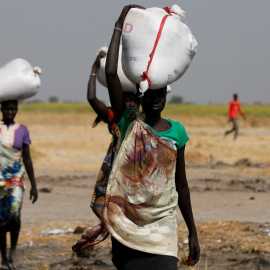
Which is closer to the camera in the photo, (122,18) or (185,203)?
(122,18)

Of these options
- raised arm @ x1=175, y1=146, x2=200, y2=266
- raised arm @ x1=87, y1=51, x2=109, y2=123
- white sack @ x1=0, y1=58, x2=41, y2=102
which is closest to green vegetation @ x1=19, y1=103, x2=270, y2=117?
white sack @ x1=0, y1=58, x2=41, y2=102

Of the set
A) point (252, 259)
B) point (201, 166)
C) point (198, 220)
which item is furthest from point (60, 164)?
point (252, 259)

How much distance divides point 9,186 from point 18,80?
104 cm

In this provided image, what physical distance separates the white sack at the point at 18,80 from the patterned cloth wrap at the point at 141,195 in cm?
307

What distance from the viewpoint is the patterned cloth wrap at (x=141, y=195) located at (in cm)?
326

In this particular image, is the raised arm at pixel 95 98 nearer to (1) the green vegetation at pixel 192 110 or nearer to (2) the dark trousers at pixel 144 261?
(2) the dark trousers at pixel 144 261

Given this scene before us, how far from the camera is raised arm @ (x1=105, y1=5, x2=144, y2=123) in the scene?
332 centimetres

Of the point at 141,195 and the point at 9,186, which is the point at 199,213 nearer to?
the point at 9,186

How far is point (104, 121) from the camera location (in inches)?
203

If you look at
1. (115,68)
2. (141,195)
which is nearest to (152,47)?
(115,68)

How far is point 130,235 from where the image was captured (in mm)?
3260

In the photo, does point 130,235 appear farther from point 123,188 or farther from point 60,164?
point 60,164

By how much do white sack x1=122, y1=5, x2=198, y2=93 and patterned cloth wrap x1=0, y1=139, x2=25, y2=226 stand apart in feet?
9.97

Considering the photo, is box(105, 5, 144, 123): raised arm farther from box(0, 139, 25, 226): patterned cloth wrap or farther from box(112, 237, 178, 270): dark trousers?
box(0, 139, 25, 226): patterned cloth wrap
